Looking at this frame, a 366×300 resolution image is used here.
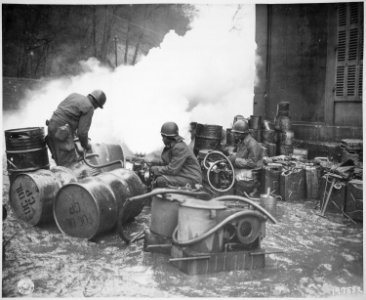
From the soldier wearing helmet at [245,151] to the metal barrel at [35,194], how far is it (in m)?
3.51

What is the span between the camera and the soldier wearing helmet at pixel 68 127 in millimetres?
6664

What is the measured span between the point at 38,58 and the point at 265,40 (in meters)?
6.25

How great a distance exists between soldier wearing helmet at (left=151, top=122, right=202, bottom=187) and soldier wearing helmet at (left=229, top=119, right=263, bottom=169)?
156 centimetres

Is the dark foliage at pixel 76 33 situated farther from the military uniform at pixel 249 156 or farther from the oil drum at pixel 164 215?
the oil drum at pixel 164 215

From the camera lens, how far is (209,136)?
27.5 feet

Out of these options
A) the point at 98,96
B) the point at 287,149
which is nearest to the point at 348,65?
the point at 287,149

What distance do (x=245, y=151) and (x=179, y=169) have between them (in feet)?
6.77

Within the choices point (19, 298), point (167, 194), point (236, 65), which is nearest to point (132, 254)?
point (167, 194)

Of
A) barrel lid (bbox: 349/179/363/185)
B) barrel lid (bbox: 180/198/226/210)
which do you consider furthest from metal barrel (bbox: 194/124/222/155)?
barrel lid (bbox: 180/198/226/210)

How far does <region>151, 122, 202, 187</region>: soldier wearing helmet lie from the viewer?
605 centimetres

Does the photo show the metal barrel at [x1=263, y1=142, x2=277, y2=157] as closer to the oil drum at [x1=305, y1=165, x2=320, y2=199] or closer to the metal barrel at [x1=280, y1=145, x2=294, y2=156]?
the metal barrel at [x1=280, y1=145, x2=294, y2=156]

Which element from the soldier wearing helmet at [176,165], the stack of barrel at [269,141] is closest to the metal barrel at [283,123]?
the stack of barrel at [269,141]

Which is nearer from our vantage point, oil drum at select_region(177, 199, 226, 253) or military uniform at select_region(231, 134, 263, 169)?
oil drum at select_region(177, 199, 226, 253)

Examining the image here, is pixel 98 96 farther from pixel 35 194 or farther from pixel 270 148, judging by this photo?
pixel 270 148
